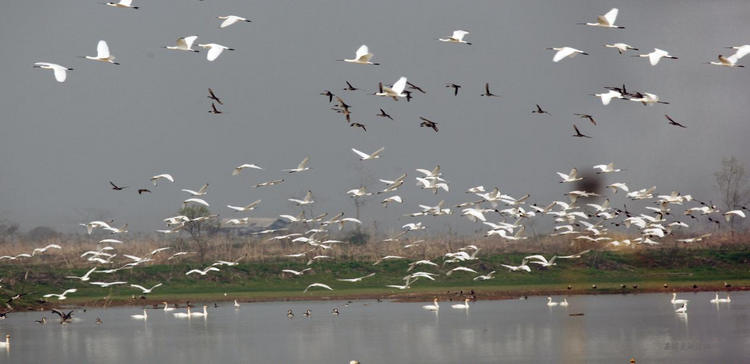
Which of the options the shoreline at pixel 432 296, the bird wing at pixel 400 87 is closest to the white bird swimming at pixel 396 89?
Result: the bird wing at pixel 400 87

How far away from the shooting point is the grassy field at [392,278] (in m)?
57.5

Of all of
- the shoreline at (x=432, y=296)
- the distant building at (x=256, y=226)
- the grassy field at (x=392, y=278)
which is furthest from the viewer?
the distant building at (x=256, y=226)

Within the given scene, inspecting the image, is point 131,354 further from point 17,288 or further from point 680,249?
point 680,249

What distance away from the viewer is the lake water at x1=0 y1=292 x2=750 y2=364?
33.1m

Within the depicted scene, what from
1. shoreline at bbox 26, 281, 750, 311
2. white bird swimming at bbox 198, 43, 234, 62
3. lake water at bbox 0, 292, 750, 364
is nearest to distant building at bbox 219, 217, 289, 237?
shoreline at bbox 26, 281, 750, 311

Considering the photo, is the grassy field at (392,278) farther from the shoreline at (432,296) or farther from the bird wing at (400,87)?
the bird wing at (400,87)

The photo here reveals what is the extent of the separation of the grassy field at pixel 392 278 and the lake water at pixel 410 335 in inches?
200

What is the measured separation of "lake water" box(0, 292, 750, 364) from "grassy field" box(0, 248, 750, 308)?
16.7 feet

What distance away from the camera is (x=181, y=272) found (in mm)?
61844

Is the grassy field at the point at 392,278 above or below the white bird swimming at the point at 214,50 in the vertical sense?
below

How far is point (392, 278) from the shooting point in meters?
61.6

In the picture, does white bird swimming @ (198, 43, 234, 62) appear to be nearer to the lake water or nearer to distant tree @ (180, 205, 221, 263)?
the lake water

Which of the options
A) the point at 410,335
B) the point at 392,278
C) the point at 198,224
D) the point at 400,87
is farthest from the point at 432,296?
the point at 198,224

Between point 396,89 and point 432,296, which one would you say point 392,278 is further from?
point 396,89
